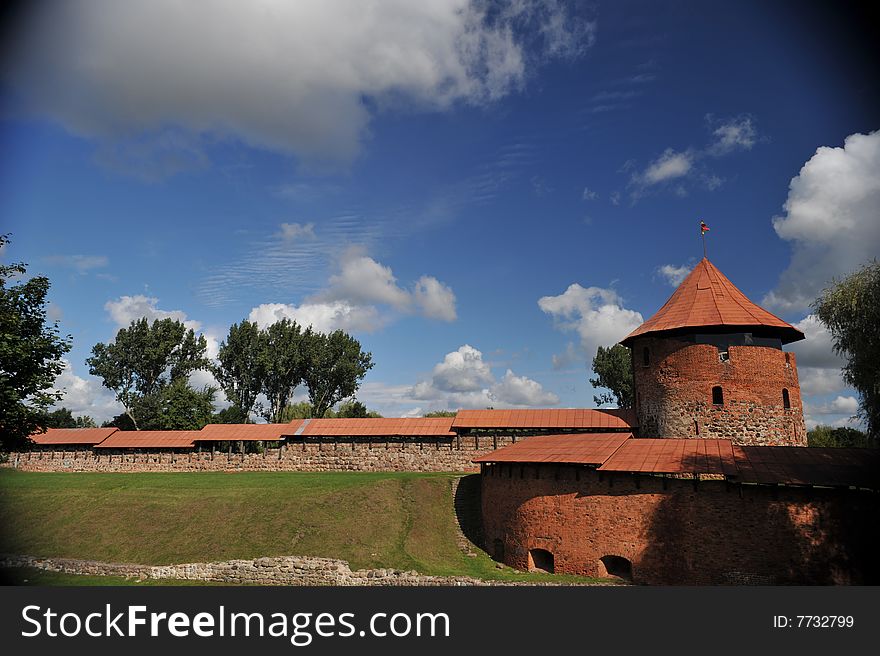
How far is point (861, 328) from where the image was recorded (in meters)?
16.2

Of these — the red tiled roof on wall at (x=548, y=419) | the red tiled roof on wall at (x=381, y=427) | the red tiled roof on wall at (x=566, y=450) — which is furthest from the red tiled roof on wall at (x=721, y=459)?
the red tiled roof on wall at (x=381, y=427)

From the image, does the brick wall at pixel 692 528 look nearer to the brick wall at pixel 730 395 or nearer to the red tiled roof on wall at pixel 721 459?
the red tiled roof on wall at pixel 721 459

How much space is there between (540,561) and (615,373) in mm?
31896

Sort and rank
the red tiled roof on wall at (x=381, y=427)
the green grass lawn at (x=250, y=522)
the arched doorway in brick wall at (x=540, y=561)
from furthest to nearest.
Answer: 1. the red tiled roof on wall at (x=381, y=427)
2. the green grass lawn at (x=250, y=522)
3. the arched doorway in brick wall at (x=540, y=561)

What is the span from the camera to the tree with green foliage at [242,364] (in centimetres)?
4181

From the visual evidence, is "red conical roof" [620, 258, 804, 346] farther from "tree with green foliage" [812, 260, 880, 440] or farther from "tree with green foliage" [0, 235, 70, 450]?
"tree with green foliage" [0, 235, 70, 450]

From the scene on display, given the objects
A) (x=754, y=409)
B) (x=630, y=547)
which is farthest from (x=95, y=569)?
(x=754, y=409)

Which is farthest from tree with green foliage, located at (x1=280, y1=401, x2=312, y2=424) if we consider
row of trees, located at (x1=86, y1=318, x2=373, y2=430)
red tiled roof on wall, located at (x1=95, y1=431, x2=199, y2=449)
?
red tiled roof on wall, located at (x1=95, y1=431, x2=199, y2=449)

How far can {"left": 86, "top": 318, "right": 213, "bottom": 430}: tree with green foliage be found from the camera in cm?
4056

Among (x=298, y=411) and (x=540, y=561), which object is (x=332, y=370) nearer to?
(x=298, y=411)

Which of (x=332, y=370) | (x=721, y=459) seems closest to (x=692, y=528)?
(x=721, y=459)

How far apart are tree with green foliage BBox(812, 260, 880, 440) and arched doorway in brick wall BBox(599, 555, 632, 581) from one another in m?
8.98

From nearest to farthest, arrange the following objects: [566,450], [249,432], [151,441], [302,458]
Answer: [566,450], [302,458], [249,432], [151,441]

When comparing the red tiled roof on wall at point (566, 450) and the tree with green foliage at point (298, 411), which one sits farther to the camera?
the tree with green foliage at point (298, 411)
